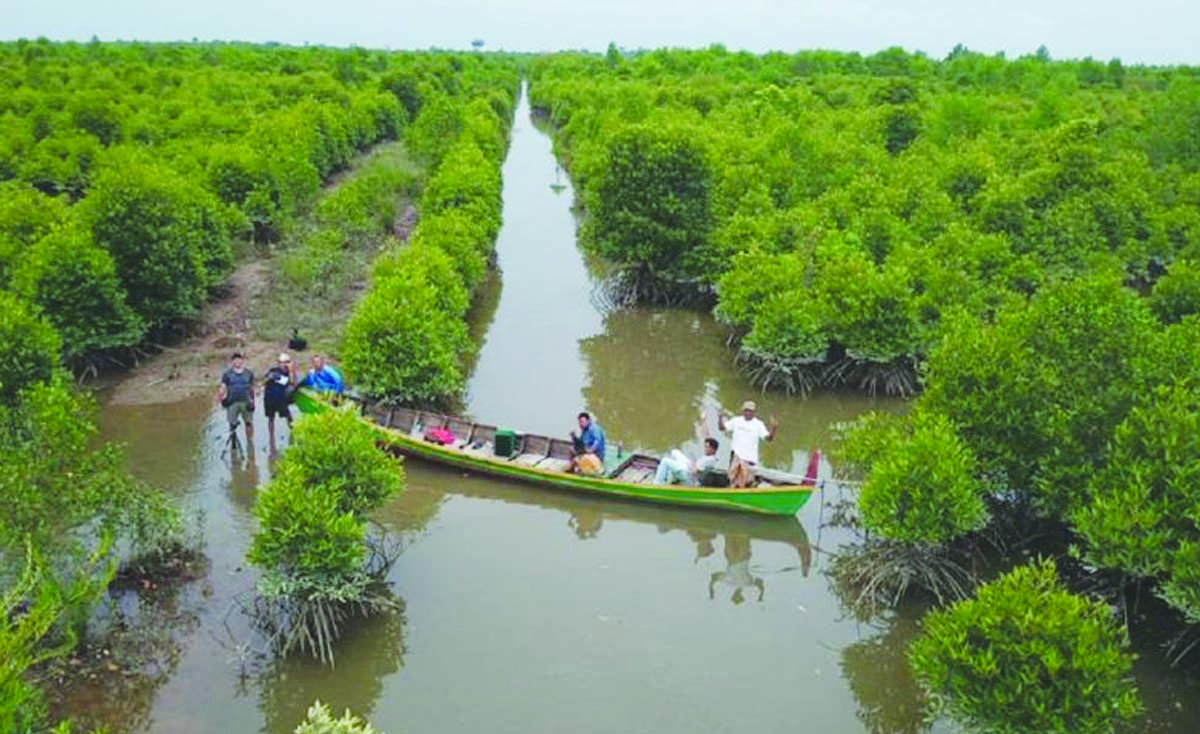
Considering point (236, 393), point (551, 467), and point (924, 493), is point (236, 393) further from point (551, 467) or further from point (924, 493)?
point (924, 493)

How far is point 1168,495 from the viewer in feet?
41.3

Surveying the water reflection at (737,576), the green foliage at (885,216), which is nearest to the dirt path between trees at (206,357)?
the green foliage at (885,216)

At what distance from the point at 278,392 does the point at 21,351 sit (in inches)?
167

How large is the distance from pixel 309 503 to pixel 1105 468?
10229mm

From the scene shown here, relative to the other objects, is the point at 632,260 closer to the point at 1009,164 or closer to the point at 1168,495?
the point at 1009,164

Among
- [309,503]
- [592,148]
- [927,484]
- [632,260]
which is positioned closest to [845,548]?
[927,484]

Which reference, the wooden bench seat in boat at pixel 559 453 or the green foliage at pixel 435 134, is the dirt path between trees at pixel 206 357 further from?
the green foliage at pixel 435 134

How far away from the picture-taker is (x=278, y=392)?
765 inches

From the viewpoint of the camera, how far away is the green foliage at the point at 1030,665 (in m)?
10.2

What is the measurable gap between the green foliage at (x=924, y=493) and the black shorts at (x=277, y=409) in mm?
10820

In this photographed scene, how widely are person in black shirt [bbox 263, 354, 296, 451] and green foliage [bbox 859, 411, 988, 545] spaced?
1081 cm

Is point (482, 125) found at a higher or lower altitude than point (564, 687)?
higher

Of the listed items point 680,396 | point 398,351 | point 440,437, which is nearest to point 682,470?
point 440,437

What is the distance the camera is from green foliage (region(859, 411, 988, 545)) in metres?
13.9
